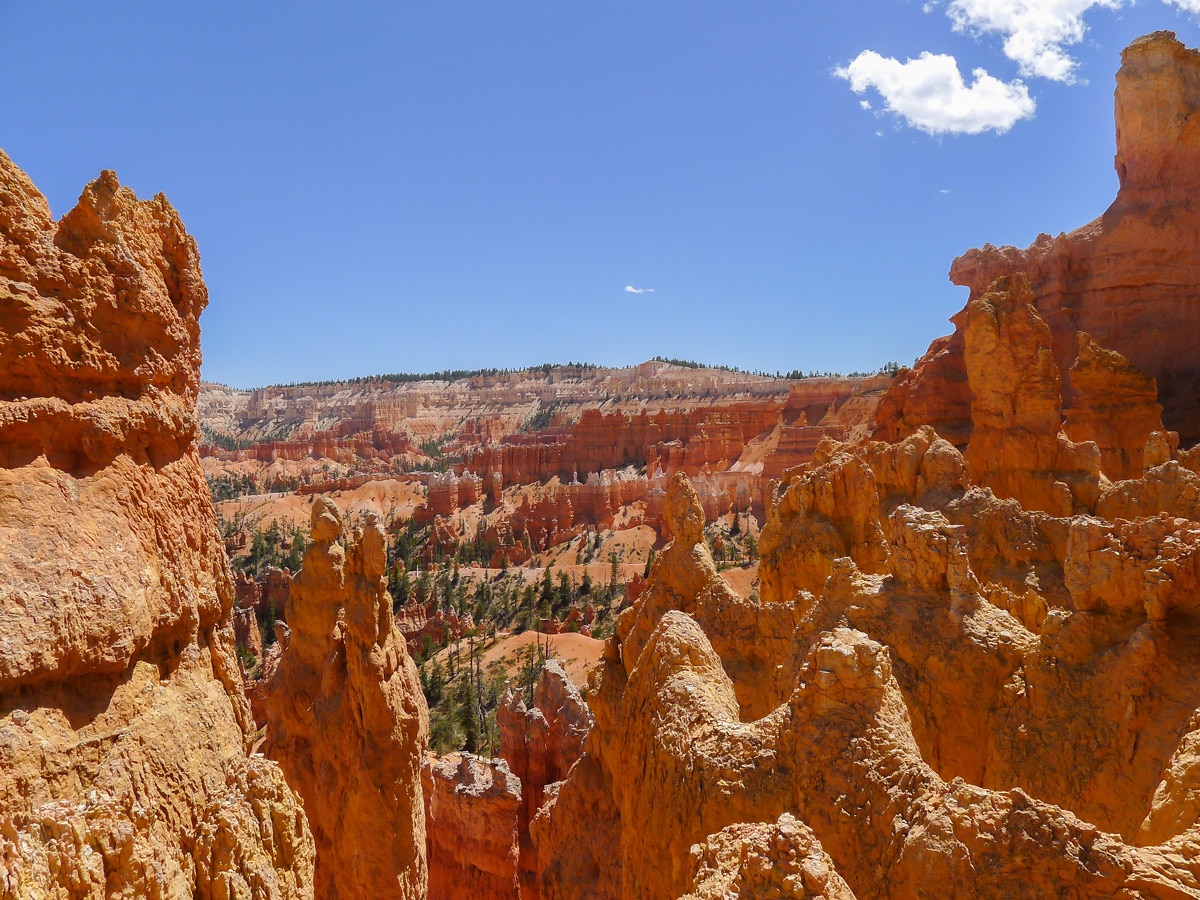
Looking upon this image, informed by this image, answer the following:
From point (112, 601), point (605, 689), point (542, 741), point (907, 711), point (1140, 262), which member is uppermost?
point (1140, 262)

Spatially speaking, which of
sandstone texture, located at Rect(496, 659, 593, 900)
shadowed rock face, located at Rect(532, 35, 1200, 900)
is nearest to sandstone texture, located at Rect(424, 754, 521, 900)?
sandstone texture, located at Rect(496, 659, 593, 900)

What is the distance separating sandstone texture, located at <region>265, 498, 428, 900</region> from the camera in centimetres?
682

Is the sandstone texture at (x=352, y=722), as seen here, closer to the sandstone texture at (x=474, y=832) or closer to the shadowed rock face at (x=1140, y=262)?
the sandstone texture at (x=474, y=832)

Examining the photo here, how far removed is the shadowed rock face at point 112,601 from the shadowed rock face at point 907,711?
6.60 ft

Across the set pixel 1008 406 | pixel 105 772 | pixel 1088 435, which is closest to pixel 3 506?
pixel 105 772

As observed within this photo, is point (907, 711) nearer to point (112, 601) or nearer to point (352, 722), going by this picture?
point (112, 601)

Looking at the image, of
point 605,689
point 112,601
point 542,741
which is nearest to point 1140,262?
point 542,741

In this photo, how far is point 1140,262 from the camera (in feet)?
72.9

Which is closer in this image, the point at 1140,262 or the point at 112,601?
the point at 112,601

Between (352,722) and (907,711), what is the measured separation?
492cm

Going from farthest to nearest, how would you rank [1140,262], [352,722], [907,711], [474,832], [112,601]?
[1140,262] → [474,832] → [352,722] → [907,711] → [112,601]

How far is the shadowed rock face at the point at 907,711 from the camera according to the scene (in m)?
2.81

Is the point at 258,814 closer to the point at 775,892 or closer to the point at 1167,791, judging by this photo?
the point at 775,892

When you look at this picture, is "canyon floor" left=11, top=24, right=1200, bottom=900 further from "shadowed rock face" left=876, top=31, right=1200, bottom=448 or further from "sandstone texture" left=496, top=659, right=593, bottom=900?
"shadowed rock face" left=876, top=31, right=1200, bottom=448
